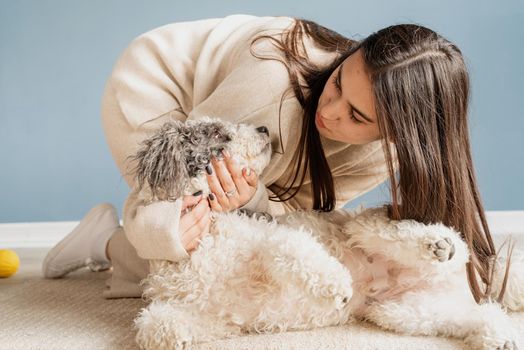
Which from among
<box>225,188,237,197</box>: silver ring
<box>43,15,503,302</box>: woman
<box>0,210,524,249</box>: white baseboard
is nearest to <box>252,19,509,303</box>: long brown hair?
<box>43,15,503,302</box>: woman

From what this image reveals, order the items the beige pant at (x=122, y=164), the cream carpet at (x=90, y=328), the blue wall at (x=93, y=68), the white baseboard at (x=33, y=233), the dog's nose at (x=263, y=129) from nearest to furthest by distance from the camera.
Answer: the cream carpet at (x=90, y=328) < the dog's nose at (x=263, y=129) < the beige pant at (x=122, y=164) < the blue wall at (x=93, y=68) < the white baseboard at (x=33, y=233)

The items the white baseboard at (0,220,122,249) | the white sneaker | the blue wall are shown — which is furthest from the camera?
the white baseboard at (0,220,122,249)

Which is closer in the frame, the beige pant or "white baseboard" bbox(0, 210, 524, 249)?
the beige pant

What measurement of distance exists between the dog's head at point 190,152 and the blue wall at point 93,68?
203cm

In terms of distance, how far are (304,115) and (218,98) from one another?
284mm

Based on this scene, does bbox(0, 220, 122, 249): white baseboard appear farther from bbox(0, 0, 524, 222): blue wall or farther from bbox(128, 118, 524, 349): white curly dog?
bbox(128, 118, 524, 349): white curly dog

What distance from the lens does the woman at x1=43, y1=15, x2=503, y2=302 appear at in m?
1.80

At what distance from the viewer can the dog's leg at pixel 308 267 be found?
63.6 inches

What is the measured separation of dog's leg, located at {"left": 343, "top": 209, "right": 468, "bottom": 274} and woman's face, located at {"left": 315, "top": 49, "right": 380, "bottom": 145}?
0.28m

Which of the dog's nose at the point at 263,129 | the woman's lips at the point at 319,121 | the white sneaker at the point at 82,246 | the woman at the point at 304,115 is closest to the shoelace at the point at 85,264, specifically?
the white sneaker at the point at 82,246

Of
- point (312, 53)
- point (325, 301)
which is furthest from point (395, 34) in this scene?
point (325, 301)

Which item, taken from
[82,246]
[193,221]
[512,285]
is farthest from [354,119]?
[82,246]

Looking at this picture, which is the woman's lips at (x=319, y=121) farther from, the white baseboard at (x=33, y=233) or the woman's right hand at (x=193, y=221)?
the white baseboard at (x=33, y=233)

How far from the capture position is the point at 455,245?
68.7 inches
